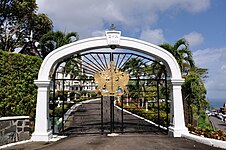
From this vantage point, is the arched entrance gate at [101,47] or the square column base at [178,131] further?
the square column base at [178,131]

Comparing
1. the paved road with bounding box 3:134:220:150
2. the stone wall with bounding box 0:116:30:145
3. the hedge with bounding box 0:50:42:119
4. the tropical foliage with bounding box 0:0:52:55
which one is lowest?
the paved road with bounding box 3:134:220:150

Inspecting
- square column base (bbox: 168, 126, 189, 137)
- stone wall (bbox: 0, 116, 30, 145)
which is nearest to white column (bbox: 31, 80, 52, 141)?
stone wall (bbox: 0, 116, 30, 145)

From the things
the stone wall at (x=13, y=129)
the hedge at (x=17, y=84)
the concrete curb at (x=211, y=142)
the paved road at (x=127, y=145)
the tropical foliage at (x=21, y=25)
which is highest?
the tropical foliage at (x=21, y=25)

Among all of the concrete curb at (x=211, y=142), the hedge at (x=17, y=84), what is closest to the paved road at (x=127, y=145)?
the concrete curb at (x=211, y=142)

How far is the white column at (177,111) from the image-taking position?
9094 millimetres

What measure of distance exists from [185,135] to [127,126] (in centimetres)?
352

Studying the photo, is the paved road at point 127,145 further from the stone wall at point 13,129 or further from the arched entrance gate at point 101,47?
the arched entrance gate at point 101,47

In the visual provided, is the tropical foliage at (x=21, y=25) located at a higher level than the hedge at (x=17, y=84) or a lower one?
higher

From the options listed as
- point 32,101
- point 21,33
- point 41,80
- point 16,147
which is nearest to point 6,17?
point 21,33

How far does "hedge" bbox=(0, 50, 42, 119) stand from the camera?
32.2 feet

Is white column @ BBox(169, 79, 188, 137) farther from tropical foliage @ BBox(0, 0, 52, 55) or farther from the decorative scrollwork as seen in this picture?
tropical foliage @ BBox(0, 0, 52, 55)

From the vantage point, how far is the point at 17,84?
33.9 feet

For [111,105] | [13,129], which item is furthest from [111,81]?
[13,129]

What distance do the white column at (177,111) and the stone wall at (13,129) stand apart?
5.32 metres
